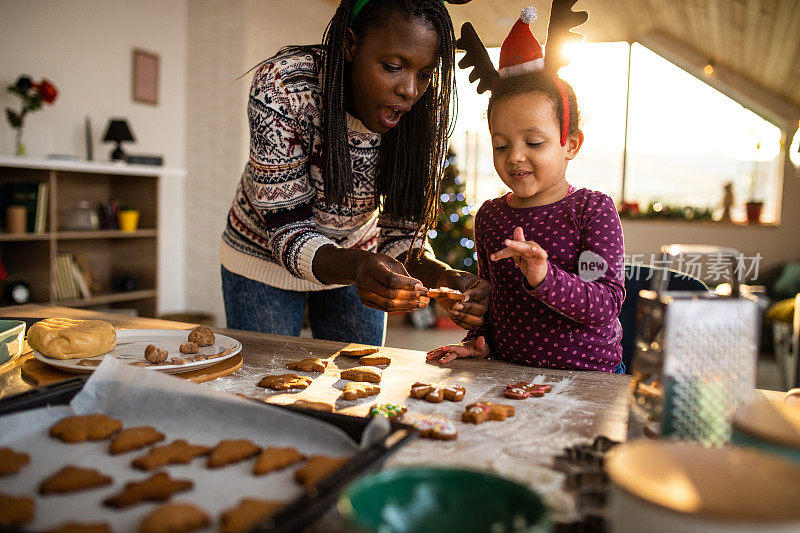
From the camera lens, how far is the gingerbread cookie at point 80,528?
514 millimetres

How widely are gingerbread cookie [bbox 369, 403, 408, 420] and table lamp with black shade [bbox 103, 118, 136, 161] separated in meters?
3.96

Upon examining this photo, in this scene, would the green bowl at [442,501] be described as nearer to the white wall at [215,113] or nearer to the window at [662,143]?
the white wall at [215,113]

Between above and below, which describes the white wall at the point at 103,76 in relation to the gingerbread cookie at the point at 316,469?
above

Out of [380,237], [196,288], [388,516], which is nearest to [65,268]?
[196,288]

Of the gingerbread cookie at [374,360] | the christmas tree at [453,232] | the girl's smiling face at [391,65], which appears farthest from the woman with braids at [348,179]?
the christmas tree at [453,232]

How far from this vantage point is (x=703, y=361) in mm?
631

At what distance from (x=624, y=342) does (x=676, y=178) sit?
632cm

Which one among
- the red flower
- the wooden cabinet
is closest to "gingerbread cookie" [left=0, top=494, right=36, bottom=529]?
the wooden cabinet

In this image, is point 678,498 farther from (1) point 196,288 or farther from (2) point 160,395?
(1) point 196,288

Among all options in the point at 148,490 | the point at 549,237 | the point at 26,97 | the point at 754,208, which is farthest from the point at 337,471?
the point at 754,208

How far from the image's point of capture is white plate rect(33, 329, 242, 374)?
105cm

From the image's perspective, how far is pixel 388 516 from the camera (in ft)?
1.65

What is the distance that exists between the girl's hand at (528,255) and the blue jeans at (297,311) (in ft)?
2.08

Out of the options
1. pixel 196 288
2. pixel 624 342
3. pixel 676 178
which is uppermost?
pixel 676 178
